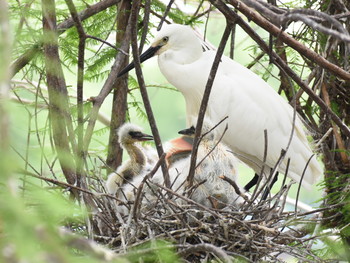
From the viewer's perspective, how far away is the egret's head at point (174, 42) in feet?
8.30

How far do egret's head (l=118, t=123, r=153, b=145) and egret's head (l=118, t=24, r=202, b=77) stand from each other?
1.13 ft

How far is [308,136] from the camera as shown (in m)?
2.74

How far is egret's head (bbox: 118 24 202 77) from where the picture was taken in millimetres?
2530

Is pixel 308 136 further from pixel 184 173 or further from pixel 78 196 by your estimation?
pixel 78 196

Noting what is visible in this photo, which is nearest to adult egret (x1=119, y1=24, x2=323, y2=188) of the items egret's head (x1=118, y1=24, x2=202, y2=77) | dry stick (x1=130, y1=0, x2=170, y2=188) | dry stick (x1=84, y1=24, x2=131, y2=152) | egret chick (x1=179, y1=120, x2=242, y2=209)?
egret's head (x1=118, y1=24, x2=202, y2=77)

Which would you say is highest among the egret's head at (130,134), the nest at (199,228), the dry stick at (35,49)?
the dry stick at (35,49)

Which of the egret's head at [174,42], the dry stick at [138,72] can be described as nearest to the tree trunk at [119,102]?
the egret's head at [174,42]

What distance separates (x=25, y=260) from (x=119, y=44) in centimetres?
193

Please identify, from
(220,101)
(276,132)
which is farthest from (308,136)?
(220,101)

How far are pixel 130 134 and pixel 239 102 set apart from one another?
53 cm

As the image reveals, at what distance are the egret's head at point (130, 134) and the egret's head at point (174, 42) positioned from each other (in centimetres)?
34

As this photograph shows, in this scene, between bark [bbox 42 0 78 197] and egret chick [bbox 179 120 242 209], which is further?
egret chick [bbox 179 120 242 209]

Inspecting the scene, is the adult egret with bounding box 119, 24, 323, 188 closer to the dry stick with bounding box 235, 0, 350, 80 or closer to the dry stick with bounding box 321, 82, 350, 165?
the dry stick with bounding box 321, 82, 350, 165

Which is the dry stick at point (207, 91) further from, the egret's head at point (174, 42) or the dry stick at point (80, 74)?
the egret's head at point (174, 42)
